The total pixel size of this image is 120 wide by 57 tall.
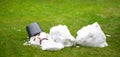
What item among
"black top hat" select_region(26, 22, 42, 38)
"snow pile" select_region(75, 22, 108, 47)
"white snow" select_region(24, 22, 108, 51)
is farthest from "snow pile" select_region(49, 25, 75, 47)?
"black top hat" select_region(26, 22, 42, 38)

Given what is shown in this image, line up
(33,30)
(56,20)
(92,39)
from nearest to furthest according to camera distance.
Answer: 1. (92,39)
2. (33,30)
3. (56,20)

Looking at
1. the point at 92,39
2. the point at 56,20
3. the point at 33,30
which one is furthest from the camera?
the point at 56,20

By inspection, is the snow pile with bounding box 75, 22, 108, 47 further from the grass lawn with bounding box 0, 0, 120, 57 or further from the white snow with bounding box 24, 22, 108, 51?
the grass lawn with bounding box 0, 0, 120, 57

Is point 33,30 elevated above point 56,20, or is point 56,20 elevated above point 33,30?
point 56,20

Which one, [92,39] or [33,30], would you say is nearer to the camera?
[92,39]

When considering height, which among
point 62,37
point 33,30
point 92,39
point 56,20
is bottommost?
point 92,39

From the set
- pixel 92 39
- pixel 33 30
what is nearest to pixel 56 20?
pixel 33 30

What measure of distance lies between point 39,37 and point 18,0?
9.42m

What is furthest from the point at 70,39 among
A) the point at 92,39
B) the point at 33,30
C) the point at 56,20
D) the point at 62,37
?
the point at 56,20

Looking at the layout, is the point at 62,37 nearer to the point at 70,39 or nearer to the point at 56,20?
the point at 70,39

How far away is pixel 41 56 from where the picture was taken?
7824mm

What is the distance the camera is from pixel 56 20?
12.8 meters

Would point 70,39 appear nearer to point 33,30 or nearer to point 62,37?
point 62,37

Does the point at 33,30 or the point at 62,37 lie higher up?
the point at 33,30
